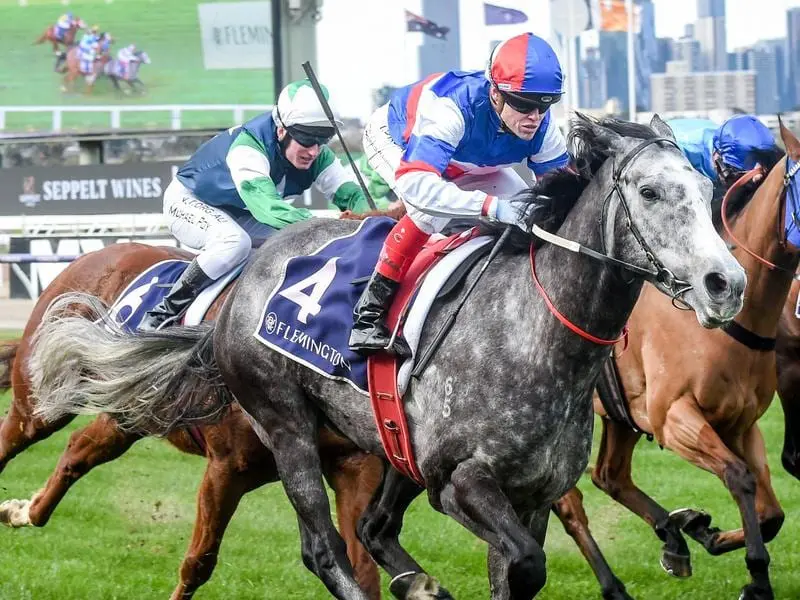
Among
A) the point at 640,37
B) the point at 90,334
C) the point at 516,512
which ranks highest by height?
the point at 640,37

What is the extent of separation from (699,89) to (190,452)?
15.2 metres

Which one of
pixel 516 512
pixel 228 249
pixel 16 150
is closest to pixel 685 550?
pixel 516 512

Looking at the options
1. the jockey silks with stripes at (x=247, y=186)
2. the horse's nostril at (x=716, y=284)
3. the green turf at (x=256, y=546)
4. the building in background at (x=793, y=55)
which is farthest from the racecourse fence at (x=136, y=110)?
the horse's nostril at (x=716, y=284)

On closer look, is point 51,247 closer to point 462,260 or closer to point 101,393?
point 101,393

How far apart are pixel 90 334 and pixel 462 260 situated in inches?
64.4

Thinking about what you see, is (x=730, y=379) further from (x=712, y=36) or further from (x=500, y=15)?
(x=712, y=36)

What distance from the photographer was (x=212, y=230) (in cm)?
521

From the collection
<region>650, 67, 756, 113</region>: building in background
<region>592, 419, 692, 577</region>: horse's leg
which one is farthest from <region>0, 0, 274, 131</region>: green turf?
<region>592, 419, 692, 577</region>: horse's leg

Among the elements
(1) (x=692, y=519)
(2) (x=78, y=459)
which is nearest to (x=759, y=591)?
(1) (x=692, y=519)

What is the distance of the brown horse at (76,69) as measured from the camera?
1961cm

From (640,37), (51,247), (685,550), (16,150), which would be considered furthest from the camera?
(640,37)

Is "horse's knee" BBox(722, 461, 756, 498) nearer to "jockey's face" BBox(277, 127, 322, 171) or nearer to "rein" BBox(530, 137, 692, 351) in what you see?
"rein" BBox(530, 137, 692, 351)

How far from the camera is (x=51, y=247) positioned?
14.1 metres

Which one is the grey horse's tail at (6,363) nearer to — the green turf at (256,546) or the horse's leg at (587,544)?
the green turf at (256,546)
